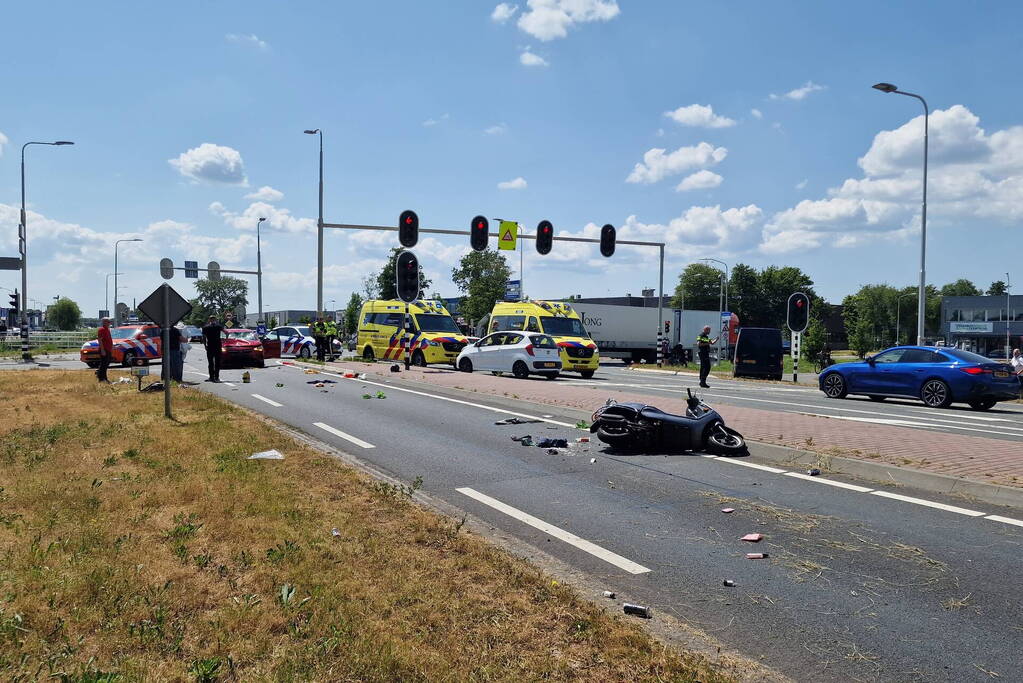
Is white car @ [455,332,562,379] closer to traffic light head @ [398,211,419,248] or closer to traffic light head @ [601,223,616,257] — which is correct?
traffic light head @ [398,211,419,248]

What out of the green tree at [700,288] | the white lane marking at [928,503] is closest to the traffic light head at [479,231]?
the white lane marking at [928,503]

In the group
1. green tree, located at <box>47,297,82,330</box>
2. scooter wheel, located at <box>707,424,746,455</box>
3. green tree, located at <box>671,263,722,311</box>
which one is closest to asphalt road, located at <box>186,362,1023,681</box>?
scooter wheel, located at <box>707,424,746,455</box>

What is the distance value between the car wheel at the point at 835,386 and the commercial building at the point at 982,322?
240ft

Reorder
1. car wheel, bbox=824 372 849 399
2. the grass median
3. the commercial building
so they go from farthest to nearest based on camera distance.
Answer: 1. the commercial building
2. car wheel, bbox=824 372 849 399
3. the grass median

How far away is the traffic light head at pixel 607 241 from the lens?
28172mm

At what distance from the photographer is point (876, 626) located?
152 inches

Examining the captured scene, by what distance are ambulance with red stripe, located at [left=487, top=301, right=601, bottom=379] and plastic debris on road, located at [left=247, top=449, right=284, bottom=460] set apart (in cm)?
1615

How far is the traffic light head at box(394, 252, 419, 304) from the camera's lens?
79.2ft

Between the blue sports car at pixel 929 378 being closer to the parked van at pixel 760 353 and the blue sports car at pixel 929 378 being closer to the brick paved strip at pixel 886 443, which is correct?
the brick paved strip at pixel 886 443

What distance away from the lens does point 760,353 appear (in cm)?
2731

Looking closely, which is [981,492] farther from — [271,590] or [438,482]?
[271,590]

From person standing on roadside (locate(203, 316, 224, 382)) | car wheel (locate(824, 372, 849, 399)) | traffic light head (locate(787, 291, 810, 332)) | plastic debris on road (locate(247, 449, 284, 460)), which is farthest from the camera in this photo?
traffic light head (locate(787, 291, 810, 332))

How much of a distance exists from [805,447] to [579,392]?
803cm

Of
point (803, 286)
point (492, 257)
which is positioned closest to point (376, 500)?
point (492, 257)
